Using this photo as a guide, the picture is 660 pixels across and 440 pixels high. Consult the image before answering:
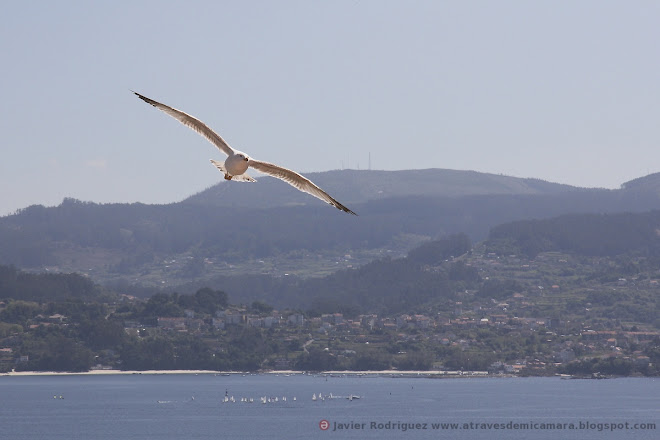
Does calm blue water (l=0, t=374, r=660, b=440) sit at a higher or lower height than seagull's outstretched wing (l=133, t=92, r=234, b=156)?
lower

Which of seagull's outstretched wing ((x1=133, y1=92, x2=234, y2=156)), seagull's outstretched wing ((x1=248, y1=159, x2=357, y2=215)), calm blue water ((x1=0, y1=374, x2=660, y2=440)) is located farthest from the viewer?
calm blue water ((x1=0, y1=374, x2=660, y2=440))

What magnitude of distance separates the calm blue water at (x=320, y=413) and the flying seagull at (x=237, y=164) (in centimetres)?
10161

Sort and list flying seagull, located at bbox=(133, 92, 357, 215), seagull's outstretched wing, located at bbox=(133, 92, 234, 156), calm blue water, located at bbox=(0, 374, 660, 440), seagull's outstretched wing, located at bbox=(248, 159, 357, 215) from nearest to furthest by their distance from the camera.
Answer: seagull's outstretched wing, located at bbox=(248, 159, 357, 215)
flying seagull, located at bbox=(133, 92, 357, 215)
seagull's outstretched wing, located at bbox=(133, 92, 234, 156)
calm blue water, located at bbox=(0, 374, 660, 440)

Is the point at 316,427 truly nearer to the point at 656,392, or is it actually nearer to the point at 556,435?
the point at 556,435

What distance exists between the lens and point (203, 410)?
162m

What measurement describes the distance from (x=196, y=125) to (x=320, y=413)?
418 feet

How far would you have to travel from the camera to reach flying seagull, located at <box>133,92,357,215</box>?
30562mm

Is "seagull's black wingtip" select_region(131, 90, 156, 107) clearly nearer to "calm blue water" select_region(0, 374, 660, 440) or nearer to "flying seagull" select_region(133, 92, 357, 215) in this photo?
"flying seagull" select_region(133, 92, 357, 215)

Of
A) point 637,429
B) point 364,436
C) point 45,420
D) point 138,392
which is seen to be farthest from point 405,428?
point 138,392

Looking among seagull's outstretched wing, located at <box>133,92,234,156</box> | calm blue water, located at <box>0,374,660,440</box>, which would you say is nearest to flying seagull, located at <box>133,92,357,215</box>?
seagull's outstretched wing, located at <box>133,92,234,156</box>

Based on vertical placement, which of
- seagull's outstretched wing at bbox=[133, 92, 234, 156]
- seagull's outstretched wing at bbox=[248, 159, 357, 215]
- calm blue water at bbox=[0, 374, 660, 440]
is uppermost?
seagull's outstretched wing at bbox=[133, 92, 234, 156]

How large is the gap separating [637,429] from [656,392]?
5448 centimetres

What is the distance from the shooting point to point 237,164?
30.8 m

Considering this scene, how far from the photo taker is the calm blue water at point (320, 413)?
5399 inches
